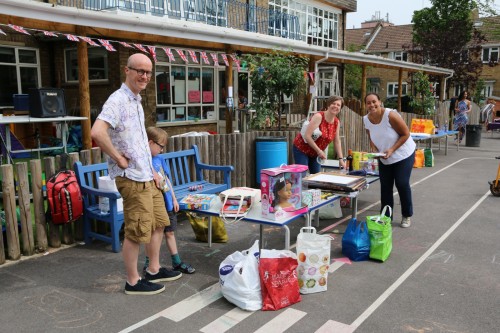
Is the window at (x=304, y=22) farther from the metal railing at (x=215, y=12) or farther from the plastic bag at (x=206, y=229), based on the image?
the plastic bag at (x=206, y=229)

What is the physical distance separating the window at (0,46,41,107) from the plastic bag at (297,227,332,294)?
495 inches

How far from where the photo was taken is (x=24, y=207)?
16.6ft

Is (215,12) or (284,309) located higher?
(215,12)

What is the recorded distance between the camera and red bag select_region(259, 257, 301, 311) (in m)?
3.84

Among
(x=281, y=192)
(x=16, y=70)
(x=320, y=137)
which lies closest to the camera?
(x=281, y=192)

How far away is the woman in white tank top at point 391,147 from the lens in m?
5.95

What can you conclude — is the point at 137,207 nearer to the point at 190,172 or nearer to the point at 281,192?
the point at 281,192

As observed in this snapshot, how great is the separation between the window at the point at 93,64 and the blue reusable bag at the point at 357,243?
435 inches

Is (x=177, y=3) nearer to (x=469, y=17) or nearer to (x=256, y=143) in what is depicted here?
(x=256, y=143)

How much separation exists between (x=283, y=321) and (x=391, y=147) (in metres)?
3.24

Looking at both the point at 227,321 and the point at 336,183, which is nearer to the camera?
the point at 227,321

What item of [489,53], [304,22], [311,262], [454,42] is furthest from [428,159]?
[489,53]

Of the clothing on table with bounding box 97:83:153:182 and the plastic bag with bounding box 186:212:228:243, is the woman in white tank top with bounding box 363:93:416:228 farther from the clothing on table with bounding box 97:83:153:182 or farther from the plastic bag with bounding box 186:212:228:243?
the clothing on table with bounding box 97:83:153:182

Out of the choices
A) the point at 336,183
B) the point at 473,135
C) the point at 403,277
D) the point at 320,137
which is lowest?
the point at 403,277
